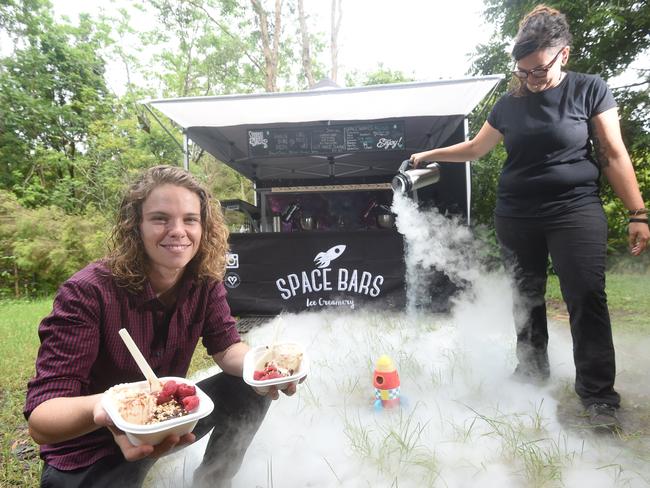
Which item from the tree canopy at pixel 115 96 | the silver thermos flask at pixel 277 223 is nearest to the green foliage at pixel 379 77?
the tree canopy at pixel 115 96

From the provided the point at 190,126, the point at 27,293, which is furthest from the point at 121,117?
the point at 190,126

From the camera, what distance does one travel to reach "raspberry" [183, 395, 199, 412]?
90cm

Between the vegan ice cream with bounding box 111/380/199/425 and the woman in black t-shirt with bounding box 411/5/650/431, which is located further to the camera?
the woman in black t-shirt with bounding box 411/5/650/431

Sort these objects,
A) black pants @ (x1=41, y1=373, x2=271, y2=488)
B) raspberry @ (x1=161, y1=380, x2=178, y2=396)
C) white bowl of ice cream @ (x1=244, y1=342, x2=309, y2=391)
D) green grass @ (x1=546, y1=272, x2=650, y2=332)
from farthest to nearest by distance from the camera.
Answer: green grass @ (x1=546, y1=272, x2=650, y2=332) < black pants @ (x1=41, y1=373, x2=271, y2=488) < white bowl of ice cream @ (x1=244, y1=342, x2=309, y2=391) < raspberry @ (x1=161, y1=380, x2=178, y2=396)

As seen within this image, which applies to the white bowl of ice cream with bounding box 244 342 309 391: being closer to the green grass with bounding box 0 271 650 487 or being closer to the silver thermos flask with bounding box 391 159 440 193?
the green grass with bounding box 0 271 650 487

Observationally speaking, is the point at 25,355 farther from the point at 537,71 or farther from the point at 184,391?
the point at 537,71

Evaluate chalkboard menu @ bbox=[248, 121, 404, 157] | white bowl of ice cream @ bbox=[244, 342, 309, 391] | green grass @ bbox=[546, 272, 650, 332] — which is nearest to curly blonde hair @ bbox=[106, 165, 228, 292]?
white bowl of ice cream @ bbox=[244, 342, 309, 391]

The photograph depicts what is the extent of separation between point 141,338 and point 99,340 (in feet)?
0.39

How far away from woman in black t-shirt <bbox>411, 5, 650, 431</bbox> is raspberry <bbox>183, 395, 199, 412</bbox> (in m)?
1.50

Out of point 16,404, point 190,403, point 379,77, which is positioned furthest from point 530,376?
point 379,77

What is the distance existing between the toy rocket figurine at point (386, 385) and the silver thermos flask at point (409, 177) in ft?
3.83

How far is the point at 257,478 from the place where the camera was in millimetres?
1420

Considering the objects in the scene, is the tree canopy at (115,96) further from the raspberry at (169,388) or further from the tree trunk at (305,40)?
the raspberry at (169,388)

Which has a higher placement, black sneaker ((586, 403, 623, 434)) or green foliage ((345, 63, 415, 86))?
green foliage ((345, 63, 415, 86))
